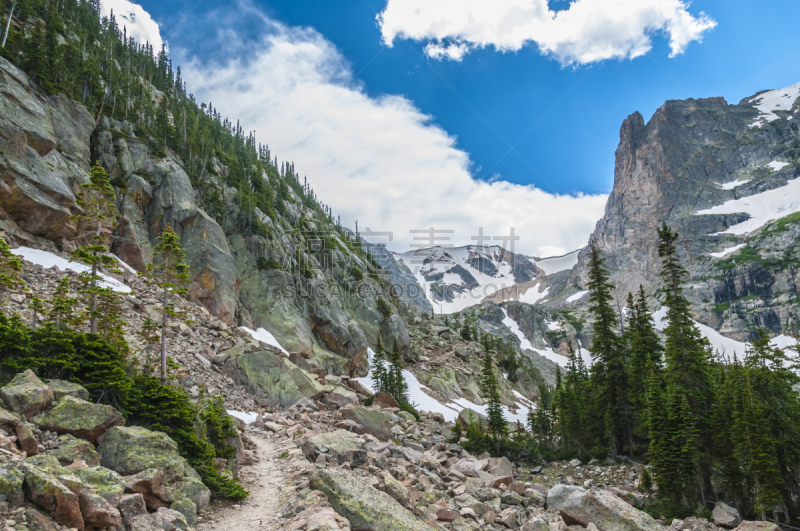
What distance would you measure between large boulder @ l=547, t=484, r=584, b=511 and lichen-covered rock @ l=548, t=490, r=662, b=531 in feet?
3.26

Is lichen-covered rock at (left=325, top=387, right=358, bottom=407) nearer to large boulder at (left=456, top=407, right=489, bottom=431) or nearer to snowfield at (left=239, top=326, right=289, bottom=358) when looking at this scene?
snowfield at (left=239, top=326, right=289, bottom=358)

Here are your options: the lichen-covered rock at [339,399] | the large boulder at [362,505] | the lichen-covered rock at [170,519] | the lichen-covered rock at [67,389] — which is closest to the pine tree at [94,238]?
the lichen-covered rock at [67,389]

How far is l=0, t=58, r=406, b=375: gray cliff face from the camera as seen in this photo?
31.9 m

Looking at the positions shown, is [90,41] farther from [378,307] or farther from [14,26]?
[378,307]

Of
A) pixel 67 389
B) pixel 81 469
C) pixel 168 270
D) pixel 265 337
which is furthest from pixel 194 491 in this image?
pixel 265 337

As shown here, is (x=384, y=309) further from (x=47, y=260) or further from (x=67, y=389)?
(x=67, y=389)

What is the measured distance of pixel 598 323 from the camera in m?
34.3

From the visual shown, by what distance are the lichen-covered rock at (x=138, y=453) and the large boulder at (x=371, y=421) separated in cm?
1812

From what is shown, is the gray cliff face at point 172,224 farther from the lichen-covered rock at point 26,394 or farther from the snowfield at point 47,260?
the lichen-covered rock at point 26,394

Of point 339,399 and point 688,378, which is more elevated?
point 688,378

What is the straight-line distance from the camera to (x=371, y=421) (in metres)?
28.9

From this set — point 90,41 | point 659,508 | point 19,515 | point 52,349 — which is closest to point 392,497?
point 19,515

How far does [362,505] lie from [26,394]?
952 centimetres


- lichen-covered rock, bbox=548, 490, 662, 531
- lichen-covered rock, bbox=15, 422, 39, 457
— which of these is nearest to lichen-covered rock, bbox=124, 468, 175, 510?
lichen-covered rock, bbox=15, 422, 39, 457
